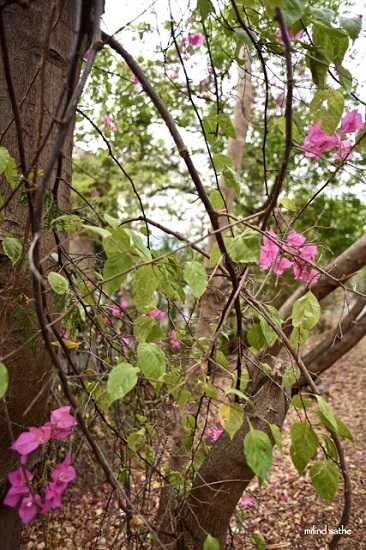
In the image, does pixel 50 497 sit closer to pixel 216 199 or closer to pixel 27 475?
pixel 27 475

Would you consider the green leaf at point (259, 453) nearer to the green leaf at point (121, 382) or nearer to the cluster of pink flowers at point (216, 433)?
the green leaf at point (121, 382)

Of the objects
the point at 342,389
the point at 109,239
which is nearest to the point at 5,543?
the point at 109,239

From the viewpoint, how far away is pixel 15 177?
0.92 metres

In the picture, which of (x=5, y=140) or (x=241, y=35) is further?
(x=5, y=140)

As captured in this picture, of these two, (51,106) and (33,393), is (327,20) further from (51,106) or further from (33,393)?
(33,393)

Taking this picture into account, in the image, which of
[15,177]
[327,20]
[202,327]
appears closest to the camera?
[327,20]

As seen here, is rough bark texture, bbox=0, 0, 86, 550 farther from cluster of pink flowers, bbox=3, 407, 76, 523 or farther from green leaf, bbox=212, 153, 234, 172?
green leaf, bbox=212, 153, 234, 172

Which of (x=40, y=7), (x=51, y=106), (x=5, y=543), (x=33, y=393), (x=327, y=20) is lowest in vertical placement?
(x=5, y=543)

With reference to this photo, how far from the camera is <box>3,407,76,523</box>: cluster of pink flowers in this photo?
0.85 m

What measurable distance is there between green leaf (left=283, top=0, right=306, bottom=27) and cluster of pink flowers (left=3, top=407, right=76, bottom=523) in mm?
785

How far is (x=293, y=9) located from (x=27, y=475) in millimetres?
1061

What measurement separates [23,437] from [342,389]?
4.30m

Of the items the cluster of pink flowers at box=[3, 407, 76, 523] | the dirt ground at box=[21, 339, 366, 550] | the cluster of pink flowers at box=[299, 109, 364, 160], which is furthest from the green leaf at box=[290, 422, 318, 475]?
the dirt ground at box=[21, 339, 366, 550]

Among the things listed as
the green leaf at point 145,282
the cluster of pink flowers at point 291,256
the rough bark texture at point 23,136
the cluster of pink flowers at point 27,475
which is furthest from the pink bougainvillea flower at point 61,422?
the cluster of pink flowers at point 291,256
